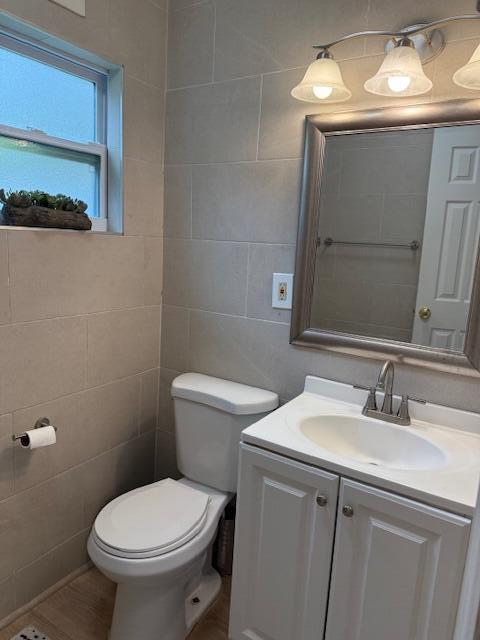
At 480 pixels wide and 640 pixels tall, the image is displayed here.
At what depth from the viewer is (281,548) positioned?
53.3 inches

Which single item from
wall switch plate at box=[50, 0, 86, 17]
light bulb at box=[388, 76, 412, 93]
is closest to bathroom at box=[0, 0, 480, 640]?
wall switch plate at box=[50, 0, 86, 17]

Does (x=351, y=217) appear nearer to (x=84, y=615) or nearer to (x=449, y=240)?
(x=449, y=240)

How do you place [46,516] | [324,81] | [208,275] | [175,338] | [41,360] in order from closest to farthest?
[324,81] → [41,360] → [46,516] → [208,275] → [175,338]

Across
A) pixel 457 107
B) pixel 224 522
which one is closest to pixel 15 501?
pixel 224 522

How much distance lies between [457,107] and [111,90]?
127 centimetres

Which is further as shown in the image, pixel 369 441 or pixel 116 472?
pixel 116 472

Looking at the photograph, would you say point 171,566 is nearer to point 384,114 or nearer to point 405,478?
point 405,478

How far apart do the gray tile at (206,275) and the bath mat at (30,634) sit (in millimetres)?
1321

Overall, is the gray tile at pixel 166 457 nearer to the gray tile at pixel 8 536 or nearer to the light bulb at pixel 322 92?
the gray tile at pixel 8 536

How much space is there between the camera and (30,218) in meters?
1.51

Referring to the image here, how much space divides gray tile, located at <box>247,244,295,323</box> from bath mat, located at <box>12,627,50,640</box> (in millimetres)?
1360

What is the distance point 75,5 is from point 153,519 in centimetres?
176

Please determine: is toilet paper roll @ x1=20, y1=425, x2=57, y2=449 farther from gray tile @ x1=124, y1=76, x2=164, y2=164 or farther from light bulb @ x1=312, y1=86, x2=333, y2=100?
light bulb @ x1=312, y1=86, x2=333, y2=100

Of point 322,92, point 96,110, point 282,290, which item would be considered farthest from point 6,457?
point 322,92
